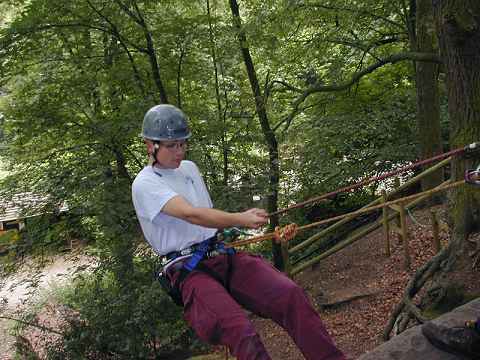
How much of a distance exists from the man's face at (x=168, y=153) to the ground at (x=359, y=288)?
113 inches

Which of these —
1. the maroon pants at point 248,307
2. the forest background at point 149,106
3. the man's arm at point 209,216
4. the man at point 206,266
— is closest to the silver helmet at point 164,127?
the man at point 206,266

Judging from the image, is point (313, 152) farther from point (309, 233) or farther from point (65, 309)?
point (65, 309)

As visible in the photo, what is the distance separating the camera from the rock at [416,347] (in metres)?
2.85

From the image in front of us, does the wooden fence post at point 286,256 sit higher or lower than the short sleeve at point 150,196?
lower

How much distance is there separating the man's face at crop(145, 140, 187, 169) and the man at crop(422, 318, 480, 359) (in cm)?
186

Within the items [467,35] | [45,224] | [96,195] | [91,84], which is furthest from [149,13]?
[467,35]

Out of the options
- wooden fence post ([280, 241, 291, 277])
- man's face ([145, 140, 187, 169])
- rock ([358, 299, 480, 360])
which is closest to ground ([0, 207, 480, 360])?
wooden fence post ([280, 241, 291, 277])

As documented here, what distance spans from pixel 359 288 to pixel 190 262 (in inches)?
170

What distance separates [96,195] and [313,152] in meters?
3.84

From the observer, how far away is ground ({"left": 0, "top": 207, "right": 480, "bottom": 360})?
557cm

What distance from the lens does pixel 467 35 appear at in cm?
384

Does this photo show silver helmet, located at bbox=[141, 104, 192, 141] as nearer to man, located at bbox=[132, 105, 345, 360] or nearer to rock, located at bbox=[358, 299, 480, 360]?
man, located at bbox=[132, 105, 345, 360]

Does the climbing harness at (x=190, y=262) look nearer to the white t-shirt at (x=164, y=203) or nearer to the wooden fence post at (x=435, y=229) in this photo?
the white t-shirt at (x=164, y=203)

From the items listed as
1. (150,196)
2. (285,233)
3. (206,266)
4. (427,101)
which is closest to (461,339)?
(285,233)
